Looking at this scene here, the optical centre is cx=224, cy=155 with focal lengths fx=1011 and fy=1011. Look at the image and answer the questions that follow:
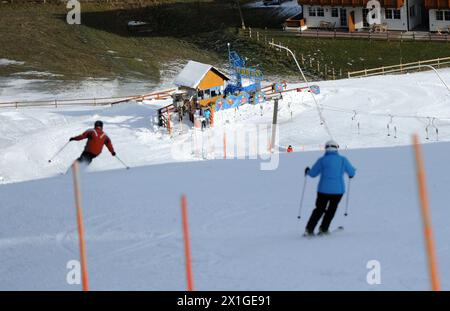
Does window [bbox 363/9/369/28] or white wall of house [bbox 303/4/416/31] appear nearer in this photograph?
white wall of house [bbox 303/4/416/31]

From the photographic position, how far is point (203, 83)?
137 ft

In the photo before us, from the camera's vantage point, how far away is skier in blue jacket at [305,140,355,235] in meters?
13.9

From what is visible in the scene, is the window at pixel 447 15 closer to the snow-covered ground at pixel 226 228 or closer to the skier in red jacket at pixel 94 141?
the snow-covered ground at pixel 226 228

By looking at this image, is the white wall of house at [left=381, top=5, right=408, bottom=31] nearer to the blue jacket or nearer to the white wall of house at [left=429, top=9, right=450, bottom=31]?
the white wall of house at [left=429, top=9, right=450, bottom=31]

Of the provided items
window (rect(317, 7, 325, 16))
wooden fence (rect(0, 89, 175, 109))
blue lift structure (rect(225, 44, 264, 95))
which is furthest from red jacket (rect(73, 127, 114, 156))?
window (rect(317, 7, 325, 16))

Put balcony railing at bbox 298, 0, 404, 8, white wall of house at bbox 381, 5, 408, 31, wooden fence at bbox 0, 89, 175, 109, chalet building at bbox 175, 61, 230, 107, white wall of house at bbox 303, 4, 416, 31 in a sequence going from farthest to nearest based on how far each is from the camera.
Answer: white wall of house at bbox 303, 4, 416, 31 < white wall of house at bbox 381, 5, 408, 31 < balcony railing at bbox 298, 0, 404, 8 < wooden fence at bbox 0, 89, 175, 109 < chalet building at bbox 175, 61, 230, 107

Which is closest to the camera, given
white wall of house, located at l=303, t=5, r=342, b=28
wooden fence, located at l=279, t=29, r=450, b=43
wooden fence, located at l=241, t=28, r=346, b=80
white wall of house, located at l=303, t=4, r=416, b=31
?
wooden fence, located at l=241, t=28, r=346, b=80

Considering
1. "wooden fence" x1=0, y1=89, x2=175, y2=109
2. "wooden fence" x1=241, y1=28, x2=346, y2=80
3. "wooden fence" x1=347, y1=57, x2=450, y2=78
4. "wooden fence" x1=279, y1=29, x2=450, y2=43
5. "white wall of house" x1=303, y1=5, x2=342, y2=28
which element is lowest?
"wooden fence" x1=0, y1=89, x2=175, y2=109

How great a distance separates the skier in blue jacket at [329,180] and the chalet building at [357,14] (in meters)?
45.7

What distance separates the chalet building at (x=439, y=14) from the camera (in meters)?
57.2

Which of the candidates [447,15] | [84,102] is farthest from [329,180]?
[447,15]

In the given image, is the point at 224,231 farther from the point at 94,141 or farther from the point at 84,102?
the point at 84,102
